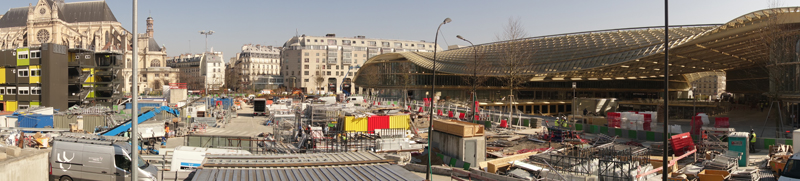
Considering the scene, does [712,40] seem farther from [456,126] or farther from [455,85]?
[455,85]

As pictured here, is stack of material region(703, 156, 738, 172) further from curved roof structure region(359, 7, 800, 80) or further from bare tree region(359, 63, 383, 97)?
bare tree region(359, 63, 383, 97)

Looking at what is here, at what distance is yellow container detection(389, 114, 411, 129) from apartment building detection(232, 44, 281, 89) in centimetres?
10404

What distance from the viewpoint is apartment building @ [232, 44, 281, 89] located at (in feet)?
422

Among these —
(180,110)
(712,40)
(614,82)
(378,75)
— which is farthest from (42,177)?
(614,82)

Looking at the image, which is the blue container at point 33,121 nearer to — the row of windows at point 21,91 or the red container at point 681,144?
the row of windows at point 21,91

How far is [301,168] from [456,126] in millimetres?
8412

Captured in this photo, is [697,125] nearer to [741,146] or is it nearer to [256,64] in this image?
[741,146]

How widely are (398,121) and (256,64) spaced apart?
110655 millimetres

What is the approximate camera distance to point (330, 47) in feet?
376

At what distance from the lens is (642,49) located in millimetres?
36406

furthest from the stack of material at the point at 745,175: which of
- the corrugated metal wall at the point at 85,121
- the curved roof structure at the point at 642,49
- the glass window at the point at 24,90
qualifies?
the glass window at the point at 24,90

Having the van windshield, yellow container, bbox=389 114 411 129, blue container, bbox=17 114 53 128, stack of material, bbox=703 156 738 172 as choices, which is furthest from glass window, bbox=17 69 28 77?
the van windshield

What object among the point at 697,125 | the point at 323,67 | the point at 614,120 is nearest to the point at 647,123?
the point at 614,120

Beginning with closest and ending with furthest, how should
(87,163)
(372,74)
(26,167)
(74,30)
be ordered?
(26,167) < (87,163) < (372,74) < (74,30)
